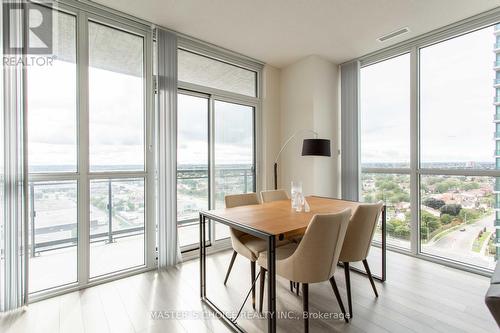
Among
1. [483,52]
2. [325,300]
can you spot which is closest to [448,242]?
[325,300]

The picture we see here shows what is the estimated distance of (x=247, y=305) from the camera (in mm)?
2207

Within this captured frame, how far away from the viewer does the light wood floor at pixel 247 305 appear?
1.91 m

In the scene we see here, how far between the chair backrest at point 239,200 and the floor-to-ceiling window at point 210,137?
997 mm

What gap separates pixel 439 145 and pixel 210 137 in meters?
3.20

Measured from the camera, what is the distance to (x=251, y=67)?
4094 mm

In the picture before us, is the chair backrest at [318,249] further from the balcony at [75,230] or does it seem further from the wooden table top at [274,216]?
the balcony at [75,230]

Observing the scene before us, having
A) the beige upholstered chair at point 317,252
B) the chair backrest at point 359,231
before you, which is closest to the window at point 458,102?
the chair backrest at point 359,231

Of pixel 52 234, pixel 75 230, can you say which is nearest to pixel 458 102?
pixel 75 230

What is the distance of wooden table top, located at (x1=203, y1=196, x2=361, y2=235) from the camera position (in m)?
1.76

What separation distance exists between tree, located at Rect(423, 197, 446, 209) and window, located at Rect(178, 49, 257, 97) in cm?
Answer: 309

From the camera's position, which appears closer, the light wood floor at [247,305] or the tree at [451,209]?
the light wood floor at [247,305]
